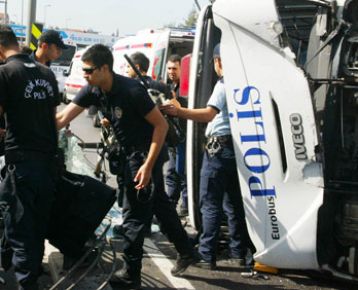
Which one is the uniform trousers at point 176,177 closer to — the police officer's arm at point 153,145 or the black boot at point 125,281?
the black boot at point 125,281

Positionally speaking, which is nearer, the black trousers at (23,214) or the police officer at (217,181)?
the black trousers at (23,214)

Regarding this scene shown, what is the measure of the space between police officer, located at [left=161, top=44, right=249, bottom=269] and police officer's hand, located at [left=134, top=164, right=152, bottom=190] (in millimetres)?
564

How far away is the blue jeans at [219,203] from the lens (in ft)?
14.1

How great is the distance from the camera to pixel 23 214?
3.39 m

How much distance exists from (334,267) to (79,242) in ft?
5.87

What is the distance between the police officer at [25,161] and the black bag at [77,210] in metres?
0.25

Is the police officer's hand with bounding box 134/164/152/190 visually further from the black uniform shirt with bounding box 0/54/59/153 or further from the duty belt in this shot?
the duty belt

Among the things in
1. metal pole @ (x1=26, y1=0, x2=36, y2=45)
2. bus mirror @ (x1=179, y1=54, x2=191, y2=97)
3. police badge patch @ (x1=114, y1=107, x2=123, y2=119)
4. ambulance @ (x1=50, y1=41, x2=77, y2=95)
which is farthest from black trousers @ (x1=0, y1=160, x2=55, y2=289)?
ambulance @ (x1=50, y1=41, x2=77, y2=95)

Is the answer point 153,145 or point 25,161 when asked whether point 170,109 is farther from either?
point 25,161

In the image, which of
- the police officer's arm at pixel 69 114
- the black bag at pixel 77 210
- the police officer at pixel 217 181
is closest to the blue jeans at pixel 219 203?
the police officer at pixel 217 181

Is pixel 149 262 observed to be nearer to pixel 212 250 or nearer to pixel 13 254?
pixel 212 250

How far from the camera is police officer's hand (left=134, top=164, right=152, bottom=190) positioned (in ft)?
12.1

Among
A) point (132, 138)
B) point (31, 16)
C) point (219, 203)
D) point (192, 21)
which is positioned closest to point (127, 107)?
point (132, 138)

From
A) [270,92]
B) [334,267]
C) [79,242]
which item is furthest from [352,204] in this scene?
[79,242]
